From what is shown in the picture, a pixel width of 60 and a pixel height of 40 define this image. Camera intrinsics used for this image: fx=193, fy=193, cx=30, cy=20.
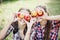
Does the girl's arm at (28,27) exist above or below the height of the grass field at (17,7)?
below

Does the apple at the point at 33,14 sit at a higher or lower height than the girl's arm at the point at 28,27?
higher

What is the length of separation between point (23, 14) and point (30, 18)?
0.08 meters

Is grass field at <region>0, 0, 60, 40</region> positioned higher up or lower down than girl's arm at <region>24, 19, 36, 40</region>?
higher up

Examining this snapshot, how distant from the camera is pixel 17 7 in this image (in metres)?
1.94

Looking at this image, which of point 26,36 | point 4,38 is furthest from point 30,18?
point 4,38

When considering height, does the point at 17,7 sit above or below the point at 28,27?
above

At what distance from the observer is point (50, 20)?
6.03ft

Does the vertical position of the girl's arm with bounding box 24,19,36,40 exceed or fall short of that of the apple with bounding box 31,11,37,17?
it falls short

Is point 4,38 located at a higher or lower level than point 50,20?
lower

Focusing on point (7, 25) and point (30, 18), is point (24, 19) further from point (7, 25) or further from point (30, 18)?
point (7, 25)

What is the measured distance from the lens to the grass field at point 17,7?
186 centimetres

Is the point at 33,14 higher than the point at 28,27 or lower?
higher

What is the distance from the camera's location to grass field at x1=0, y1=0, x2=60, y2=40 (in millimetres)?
1861

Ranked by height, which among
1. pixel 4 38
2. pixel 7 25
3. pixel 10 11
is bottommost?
pixel 4 38
